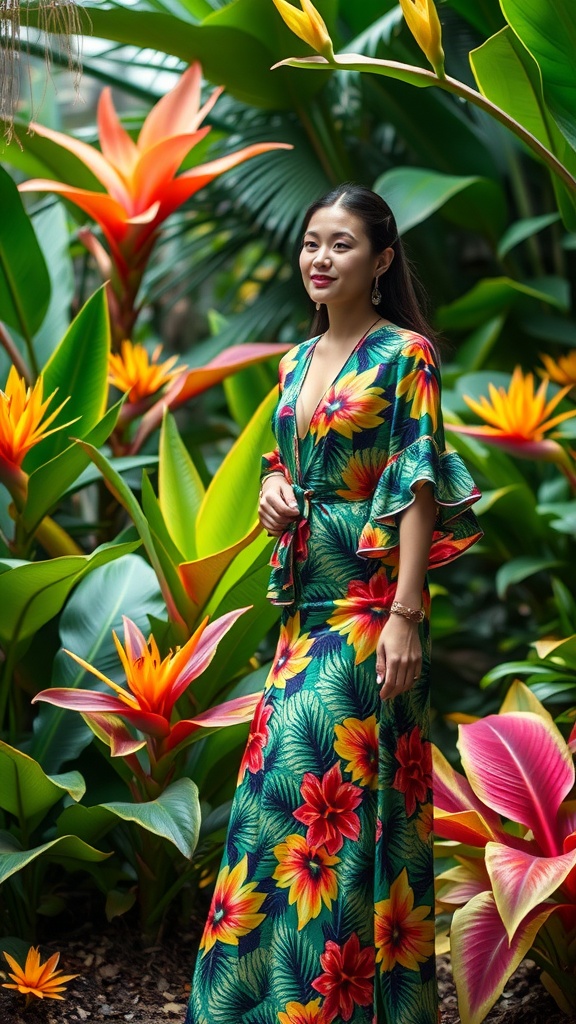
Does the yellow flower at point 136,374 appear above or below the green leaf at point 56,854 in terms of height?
above

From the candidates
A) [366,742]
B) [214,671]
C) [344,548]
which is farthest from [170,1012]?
[344,548]

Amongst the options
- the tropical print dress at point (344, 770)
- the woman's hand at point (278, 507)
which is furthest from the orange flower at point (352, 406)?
the woman's hand at point (278, 507)

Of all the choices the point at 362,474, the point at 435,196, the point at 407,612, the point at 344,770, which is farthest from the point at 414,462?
the point at 435,196

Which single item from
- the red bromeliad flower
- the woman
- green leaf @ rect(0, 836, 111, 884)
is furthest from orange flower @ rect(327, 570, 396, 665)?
the red bromeliad flower

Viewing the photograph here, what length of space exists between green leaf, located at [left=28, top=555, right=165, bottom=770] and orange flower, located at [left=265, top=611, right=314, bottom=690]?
21.6 inches

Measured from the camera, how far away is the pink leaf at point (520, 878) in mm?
1497

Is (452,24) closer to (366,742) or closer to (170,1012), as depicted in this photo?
(366,742)

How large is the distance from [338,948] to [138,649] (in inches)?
25.9

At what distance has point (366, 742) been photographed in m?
1.45

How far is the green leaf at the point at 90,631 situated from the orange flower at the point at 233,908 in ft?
1.91

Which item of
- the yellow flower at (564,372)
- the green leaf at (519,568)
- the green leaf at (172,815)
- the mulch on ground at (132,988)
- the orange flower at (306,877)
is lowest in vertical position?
the mulch on ground at (132,988)

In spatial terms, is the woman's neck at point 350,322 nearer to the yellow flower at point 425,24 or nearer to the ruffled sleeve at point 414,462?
the ruffled sleeve at point 414,462

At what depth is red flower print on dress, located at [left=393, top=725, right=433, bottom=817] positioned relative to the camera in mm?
1452

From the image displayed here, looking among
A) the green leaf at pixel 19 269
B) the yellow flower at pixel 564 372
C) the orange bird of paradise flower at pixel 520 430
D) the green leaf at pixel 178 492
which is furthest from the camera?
the yellow flower at pixel 564 372
